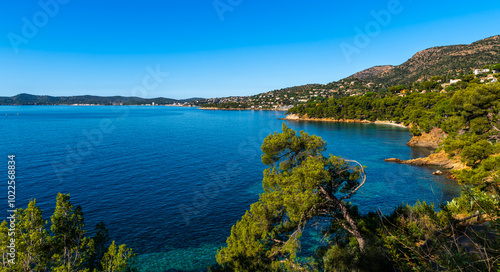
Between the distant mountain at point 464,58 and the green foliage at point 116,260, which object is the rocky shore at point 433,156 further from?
the distant mountain at point 464,58

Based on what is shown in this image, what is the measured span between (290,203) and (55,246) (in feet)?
38.3

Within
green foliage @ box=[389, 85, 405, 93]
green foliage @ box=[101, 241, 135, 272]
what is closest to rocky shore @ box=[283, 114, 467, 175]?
green foliage @ box=[101, 241, 135, 272]

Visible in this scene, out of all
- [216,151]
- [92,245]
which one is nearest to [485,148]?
[92,245]

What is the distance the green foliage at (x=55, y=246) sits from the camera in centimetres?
1073

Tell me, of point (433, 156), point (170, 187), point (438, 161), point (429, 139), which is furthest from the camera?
point (429, 139)

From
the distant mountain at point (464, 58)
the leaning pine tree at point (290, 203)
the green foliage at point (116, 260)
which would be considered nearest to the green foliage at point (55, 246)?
the green foliage at point (116, 260)

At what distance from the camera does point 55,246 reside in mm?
12508

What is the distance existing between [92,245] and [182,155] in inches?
1719

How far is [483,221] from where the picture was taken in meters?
16.4

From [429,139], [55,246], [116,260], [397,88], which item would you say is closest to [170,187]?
[55,246]

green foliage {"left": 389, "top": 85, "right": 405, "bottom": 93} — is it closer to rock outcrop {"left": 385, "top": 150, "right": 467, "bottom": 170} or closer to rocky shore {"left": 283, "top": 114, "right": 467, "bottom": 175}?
rocky shore {"left": 283, "top": 114, "right": 467, "bottom": 175}

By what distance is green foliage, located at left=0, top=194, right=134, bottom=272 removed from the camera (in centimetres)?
1073

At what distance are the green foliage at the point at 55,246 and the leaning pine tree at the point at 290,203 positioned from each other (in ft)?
20.5

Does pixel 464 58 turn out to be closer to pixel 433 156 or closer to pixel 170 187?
pixel 433 156
